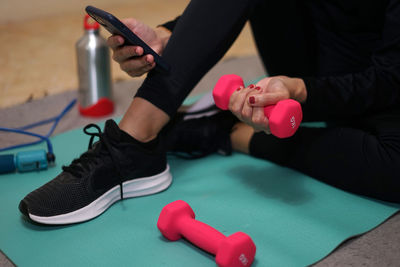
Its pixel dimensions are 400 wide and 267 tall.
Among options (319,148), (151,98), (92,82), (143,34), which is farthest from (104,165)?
(92,82)

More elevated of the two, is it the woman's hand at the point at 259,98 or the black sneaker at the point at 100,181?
the woman's hand at the point at 259,98

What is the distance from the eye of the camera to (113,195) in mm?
1018

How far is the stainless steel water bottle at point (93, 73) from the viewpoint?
4.85 feet

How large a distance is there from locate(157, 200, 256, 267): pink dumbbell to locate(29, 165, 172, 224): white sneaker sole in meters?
0.15

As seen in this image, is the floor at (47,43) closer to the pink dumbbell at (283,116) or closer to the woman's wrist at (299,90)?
the woman's wrist at (299,90)

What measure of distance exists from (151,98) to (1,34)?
1.61m

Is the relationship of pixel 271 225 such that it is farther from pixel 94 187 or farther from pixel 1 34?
pixel 1 34

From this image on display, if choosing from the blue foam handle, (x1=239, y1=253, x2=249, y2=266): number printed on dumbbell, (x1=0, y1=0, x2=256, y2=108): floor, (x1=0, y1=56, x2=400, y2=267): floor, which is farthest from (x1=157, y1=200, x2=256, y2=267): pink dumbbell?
(x1=0, y1=0, x2=256, y2=108): floor

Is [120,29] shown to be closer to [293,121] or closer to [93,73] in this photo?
[293,121]

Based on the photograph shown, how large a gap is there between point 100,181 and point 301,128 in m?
0.49

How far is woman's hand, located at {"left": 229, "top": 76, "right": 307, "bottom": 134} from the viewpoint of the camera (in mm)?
870

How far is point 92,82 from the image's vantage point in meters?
1.51

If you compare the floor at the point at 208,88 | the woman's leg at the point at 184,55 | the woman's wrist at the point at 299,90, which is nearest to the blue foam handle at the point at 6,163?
the floor at the point at 208,88

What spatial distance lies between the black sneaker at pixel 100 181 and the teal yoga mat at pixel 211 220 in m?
0.02
